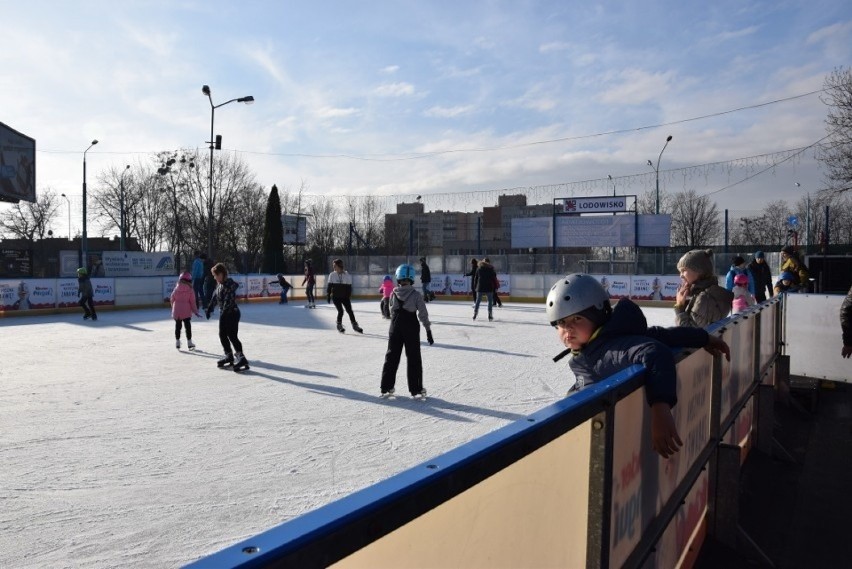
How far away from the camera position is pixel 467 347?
1180 centimetres

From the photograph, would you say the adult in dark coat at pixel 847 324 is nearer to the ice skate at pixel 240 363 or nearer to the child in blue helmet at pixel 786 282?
the child in blue helmet at pixel 786 282

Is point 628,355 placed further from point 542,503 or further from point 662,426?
point 542,503

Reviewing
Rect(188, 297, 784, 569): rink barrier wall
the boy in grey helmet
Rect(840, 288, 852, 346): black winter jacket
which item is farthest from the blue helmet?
the boy in grey helmet

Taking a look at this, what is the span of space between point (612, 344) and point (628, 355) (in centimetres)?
11

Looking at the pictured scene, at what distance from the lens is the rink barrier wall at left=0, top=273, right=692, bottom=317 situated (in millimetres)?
19016

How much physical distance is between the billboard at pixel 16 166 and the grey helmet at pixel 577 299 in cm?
2562

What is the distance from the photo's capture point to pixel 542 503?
1.51 metres

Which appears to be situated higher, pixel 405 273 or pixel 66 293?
pixel 405 273

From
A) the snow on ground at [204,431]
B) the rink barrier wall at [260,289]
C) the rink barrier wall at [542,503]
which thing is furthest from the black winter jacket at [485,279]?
the rink barrier wall at [542,503]

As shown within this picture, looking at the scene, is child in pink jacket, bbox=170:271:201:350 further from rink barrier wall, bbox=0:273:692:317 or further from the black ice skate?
rink barrier wall, bbox=0:273:692:317

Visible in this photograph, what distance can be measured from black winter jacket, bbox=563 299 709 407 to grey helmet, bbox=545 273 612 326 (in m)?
0.07

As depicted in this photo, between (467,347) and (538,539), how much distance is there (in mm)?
10339

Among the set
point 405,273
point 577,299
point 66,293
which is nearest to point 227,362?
point 405,273

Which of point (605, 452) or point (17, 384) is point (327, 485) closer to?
point (605, 452)
